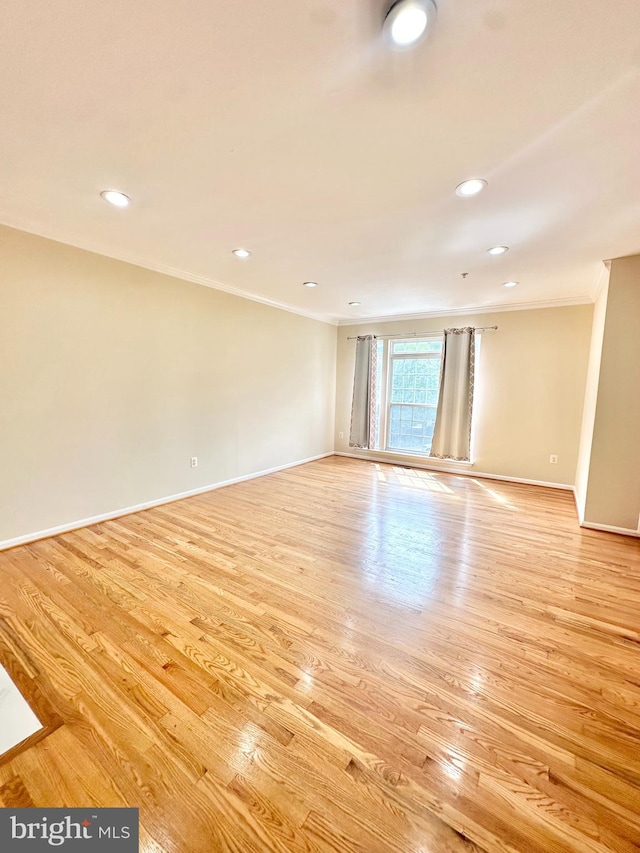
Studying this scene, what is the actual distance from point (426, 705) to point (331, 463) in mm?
4382

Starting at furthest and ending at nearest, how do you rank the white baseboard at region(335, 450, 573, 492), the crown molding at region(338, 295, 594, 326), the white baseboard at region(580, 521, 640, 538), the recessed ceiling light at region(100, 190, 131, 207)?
the white baseboard at region(335, 450, 573, 492) < the crown molding at region(338, 295, 594, 326) < the white baseboard at region(580, 521, 640, 538) < the recessed ceiling light at region(100, 190, 131, 207)

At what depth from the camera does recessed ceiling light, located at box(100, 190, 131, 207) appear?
2.03 meters

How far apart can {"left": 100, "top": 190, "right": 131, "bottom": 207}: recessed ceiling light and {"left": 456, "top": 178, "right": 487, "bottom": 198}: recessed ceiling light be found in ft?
6.55

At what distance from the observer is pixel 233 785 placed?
109 centimetres

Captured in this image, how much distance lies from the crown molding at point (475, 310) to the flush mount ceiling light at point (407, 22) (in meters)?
4.13

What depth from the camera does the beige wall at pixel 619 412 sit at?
2861 millimetres

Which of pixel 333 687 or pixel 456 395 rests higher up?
pixel 456 395

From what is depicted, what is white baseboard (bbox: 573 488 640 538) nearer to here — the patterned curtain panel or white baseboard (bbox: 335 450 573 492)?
white baseboard (bbox: 335 450 573 492)

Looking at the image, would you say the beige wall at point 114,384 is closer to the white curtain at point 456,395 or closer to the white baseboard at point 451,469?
the white baseboard at point 451,469

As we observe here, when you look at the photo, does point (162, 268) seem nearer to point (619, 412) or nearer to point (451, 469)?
point (619, 412)

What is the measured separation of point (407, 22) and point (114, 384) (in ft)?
10.2

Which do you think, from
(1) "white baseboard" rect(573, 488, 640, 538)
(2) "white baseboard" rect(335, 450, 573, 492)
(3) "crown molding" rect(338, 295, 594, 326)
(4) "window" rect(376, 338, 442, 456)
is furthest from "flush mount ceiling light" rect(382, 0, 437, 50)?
(2) "white baseboard" rect(335, 450, 573, 492)

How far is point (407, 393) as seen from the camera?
5.62 m

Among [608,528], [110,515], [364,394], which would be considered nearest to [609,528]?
[608,528]
